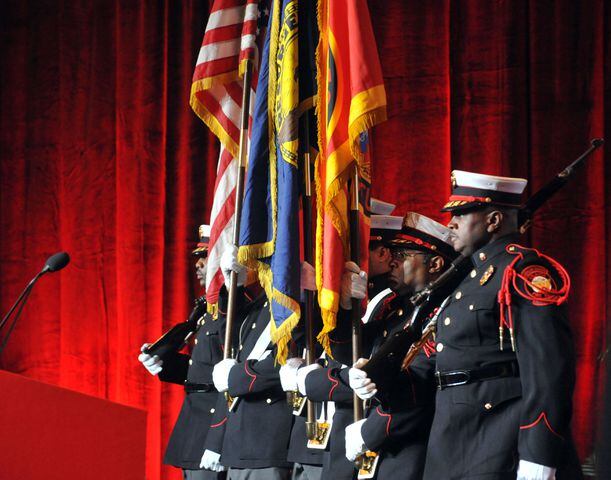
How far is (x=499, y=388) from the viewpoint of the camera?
2760 millimetres

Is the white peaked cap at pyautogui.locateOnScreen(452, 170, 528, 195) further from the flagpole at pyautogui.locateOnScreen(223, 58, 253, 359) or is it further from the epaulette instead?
the flagpole at pyautogui.locateOnScreen(223, 58, 253, 359)

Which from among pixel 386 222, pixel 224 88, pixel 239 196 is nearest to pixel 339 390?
pixel 386 222

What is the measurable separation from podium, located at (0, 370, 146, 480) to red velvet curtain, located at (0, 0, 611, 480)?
2.21 metres

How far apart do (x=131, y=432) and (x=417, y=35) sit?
293 cm

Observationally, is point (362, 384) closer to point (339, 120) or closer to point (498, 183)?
point (498, 183)

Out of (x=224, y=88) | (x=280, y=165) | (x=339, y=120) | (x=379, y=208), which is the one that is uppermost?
(x=224, y=88)

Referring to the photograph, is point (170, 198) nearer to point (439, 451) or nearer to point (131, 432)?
point (131, 432)

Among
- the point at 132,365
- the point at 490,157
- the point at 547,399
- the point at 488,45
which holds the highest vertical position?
the point at 488,45

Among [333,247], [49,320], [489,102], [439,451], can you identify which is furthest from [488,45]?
[49,320]

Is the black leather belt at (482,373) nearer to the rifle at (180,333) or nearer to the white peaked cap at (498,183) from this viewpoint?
the white peaked cap at (498,183)

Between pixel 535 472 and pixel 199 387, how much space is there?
2281 mm

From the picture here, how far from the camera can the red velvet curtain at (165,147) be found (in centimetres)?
461

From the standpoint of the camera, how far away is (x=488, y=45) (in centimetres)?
487

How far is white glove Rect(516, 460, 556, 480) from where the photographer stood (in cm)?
254
